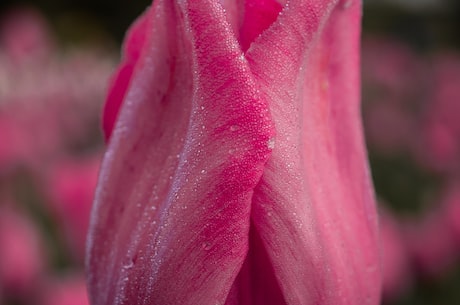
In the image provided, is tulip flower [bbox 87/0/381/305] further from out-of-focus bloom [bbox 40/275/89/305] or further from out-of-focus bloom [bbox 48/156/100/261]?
out-of-focus bloom [bbox 48/156/100/261]

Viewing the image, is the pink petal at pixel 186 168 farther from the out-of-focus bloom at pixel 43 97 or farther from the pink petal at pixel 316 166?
the out-of-focus bloom at pixel 43 97

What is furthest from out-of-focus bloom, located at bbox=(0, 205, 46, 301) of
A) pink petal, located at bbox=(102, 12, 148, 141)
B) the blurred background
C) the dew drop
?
the dew drop

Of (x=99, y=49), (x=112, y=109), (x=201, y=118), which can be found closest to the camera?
(x=201, y=118)

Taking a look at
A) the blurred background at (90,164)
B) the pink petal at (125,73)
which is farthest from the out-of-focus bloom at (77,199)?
the pink petal at (125,73)

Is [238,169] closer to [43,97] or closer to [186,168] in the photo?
[186,168]

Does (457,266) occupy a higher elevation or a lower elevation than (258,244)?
lower

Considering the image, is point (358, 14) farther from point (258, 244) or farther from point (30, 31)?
point (30, 31)

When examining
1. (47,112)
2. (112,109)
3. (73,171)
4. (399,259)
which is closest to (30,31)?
(47,112)
